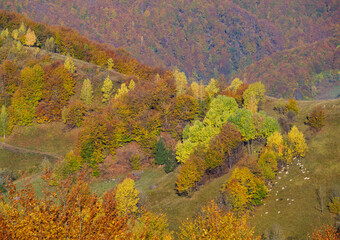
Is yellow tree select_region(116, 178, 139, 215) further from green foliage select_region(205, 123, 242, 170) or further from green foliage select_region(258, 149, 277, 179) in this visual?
green foliage select_region(258, 149, 277, 179)

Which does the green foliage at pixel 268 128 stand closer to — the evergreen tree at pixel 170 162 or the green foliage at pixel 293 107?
the green foliage at pixel 293 107

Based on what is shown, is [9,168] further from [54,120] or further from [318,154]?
[318,154]

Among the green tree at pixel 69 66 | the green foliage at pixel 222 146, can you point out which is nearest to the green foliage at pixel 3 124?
the green tree at pixel 69 66

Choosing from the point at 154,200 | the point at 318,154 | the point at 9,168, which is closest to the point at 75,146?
the point at 9,168

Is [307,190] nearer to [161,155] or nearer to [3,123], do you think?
[161,155]

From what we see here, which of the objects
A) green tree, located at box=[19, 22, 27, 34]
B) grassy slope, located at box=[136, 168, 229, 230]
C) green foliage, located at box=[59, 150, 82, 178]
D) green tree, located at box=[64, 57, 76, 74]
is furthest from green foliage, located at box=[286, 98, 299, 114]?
green tree, located at box=[19, 22, 27, 34]

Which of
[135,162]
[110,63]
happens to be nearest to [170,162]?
[135,162]
